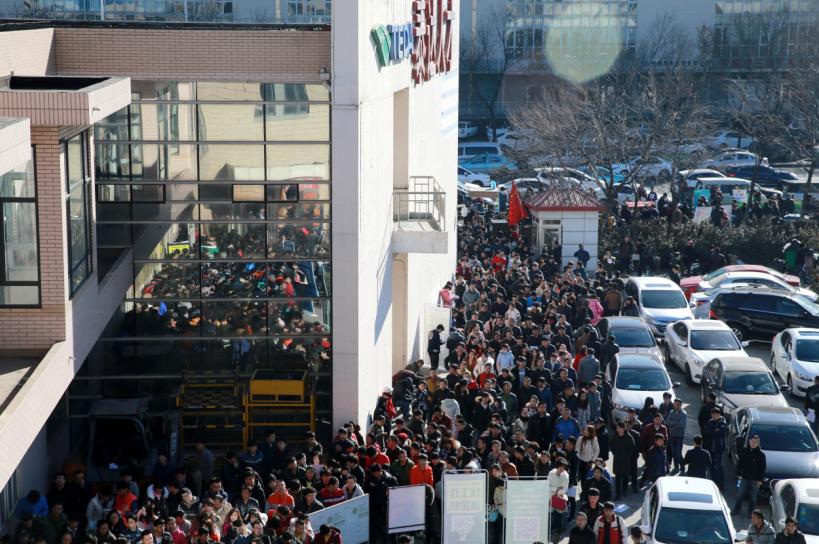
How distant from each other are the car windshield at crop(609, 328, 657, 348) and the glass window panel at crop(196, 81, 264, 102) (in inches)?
379

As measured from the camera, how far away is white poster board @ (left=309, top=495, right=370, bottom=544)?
15.5 m

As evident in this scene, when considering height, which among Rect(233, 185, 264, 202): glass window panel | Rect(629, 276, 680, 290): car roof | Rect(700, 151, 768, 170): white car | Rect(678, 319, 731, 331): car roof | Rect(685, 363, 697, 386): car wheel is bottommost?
Rect(685, 363, 697, 386): car wheel

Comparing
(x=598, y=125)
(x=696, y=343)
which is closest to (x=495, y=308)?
(x=696, y=343)

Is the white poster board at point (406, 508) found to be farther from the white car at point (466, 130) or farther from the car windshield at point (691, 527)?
the white car at point (466, 130)

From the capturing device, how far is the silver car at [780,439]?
1945 cm

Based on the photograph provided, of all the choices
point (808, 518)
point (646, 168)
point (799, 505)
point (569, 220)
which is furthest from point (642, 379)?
Result: point (646, 168)

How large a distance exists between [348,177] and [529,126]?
106 ft

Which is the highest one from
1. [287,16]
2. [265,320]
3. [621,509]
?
[287,16]

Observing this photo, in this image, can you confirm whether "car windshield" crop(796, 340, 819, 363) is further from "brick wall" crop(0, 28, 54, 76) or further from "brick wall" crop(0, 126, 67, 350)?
"brick wall" crop(0, 126, 67, 350)

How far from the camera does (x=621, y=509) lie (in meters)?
18.9

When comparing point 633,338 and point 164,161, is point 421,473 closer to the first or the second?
point 164,161

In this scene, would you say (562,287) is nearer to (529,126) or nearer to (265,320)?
(265,320)

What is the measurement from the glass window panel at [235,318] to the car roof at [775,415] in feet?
25.4

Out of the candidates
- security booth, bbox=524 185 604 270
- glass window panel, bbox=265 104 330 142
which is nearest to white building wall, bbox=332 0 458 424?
glass window panel, bbox=265 104 330 142
